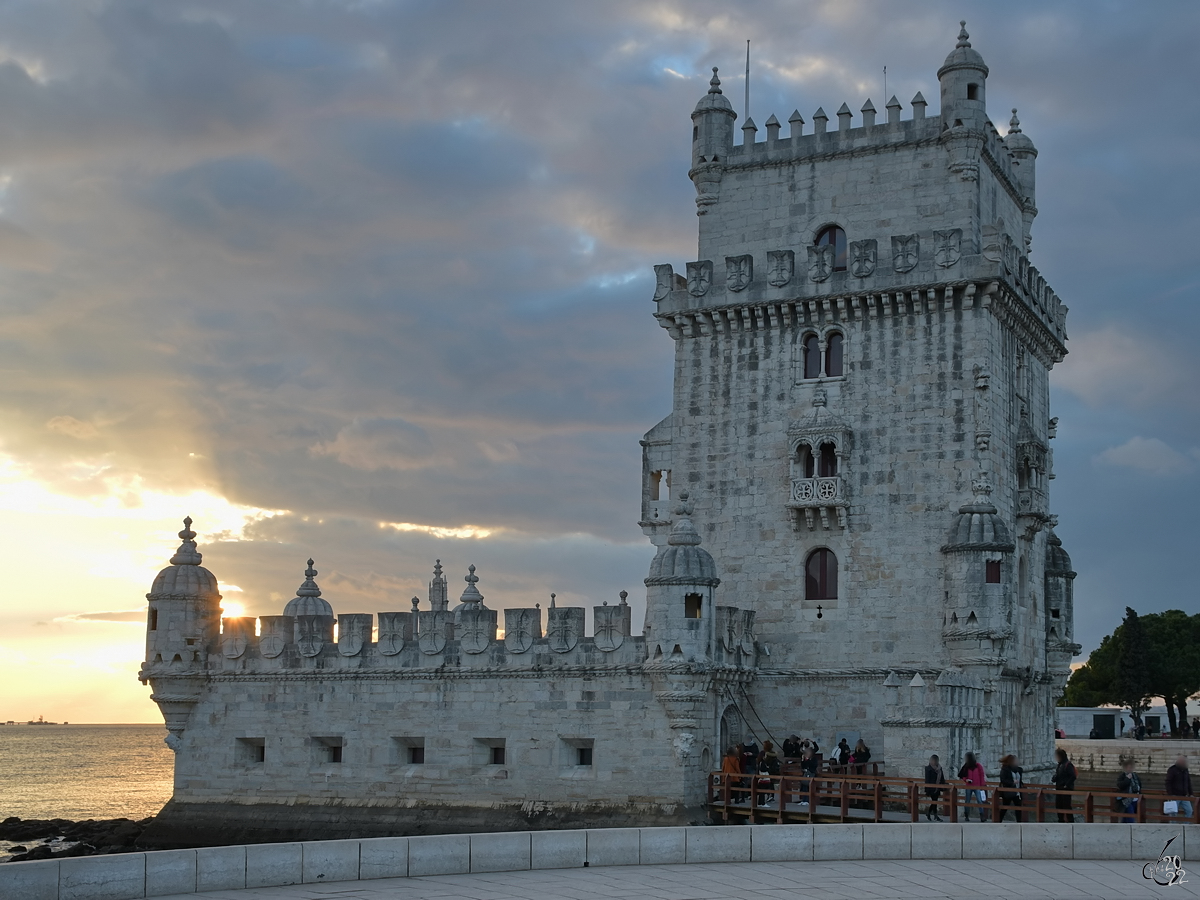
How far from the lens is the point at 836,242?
41.2 m

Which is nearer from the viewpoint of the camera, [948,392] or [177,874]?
[177,874]

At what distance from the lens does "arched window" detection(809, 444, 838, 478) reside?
39.2 meters

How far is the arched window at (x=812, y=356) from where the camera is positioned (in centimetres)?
4034

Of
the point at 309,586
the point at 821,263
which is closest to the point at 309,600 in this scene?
the point at 309,586

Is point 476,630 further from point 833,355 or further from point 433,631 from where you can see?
point 833,355

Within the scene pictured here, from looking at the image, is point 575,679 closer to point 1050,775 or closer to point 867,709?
point 867,709

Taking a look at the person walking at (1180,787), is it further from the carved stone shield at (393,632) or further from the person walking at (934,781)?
the carved stone shield at (393,632)

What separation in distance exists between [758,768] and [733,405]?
10.7 m

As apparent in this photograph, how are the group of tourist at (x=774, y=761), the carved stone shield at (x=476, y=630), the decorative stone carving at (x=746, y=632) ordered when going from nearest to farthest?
the group of tourist at (x=774, y=761), the decorative stone carving at (x=746, y=632), the carved stone shield at (x=476, y=630)

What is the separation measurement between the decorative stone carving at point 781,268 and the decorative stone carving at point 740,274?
0.66m

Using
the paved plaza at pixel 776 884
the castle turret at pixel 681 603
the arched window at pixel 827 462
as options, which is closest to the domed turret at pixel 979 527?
the arched window at pixel 827 462

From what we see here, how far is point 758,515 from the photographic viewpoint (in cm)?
4012

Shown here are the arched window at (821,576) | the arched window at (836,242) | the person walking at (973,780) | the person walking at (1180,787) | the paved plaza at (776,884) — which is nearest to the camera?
the paved plaza at (776,884)

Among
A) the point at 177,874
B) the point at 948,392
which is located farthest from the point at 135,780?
the point at 177,874
